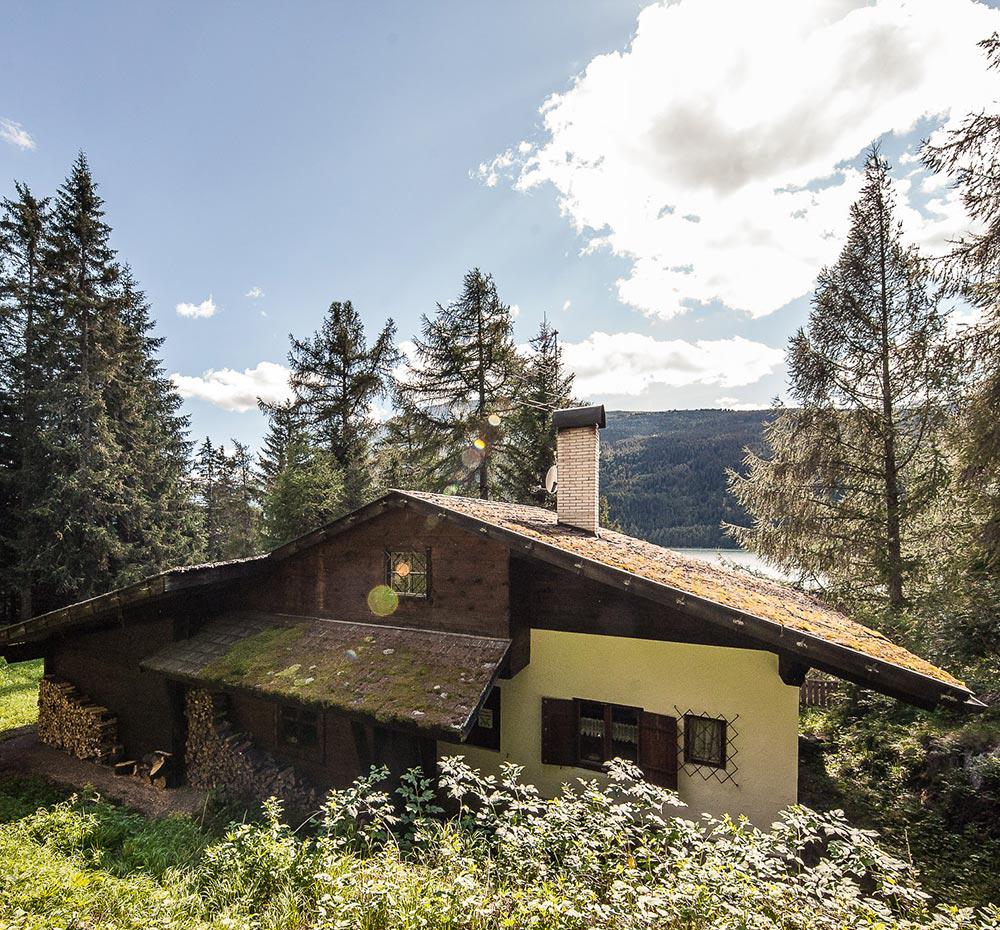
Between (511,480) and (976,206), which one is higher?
(976,206)

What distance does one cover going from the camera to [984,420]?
29.3 ft

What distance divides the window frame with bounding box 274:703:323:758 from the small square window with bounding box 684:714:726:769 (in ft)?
20.3

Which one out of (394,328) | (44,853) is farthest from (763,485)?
(394,328)

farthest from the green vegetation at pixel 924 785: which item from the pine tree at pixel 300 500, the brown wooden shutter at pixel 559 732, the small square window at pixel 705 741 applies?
the pine tree at pixel 300 500

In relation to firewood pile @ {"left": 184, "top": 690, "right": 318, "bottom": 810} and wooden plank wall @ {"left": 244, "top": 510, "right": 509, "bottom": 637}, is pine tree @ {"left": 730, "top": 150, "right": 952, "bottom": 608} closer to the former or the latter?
wooden plank wall @ {"left": 244, "top": 510, "right": 509, "bottom": 637}

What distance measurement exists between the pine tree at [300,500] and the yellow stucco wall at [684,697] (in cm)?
1419

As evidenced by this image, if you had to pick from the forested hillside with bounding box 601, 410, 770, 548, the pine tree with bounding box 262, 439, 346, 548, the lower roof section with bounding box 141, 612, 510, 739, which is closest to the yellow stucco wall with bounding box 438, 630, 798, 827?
the lower roof section with bounding box 141, 612, 510, 739

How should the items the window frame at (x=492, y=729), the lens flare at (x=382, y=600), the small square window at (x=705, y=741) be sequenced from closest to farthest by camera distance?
1. the small square window at (x=705, y=741)
2. the window frame at (x=492, y=729)
3. the lens flare at (x=382, y=600)

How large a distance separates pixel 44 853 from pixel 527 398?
1893cm

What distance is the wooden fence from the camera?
12751 millimetres

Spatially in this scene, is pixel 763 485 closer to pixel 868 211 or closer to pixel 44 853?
pixel 868 211

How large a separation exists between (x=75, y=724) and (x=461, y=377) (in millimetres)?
16958

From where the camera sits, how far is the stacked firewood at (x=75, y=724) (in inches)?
378

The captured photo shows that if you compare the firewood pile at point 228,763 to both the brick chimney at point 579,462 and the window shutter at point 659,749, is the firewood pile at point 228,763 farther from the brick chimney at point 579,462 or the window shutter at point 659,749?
the brick chimney at point 579,462
